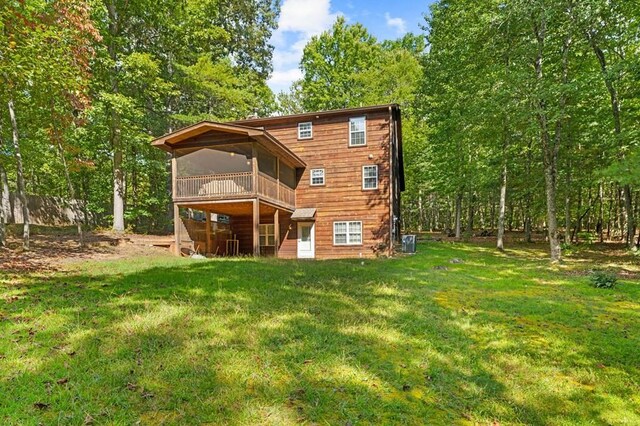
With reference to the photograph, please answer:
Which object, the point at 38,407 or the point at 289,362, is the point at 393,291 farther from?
the point at 38,407

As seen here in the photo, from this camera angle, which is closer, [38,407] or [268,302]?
[38,407]

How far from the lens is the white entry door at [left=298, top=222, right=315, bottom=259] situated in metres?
18.7

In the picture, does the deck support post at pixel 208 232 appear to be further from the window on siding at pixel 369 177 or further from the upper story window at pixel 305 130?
the window on siding at pixel 369 177

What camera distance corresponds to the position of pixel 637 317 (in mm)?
6602

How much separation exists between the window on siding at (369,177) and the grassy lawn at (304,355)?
1044 cm

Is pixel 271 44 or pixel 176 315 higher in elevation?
pixel 271 44

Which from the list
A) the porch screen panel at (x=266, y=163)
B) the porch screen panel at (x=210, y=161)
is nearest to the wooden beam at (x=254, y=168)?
the porch screen panel at (x=266, y=163)

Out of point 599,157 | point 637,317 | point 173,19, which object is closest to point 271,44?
point 173,19

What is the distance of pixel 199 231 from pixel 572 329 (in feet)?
50.9

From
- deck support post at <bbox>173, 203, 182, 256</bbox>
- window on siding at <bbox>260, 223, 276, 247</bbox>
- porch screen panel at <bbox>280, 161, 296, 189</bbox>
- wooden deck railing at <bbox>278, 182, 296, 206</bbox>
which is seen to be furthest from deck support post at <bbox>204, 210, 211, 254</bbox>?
porch screen panel at <bbox>280, 161, 296, 189</bbox>

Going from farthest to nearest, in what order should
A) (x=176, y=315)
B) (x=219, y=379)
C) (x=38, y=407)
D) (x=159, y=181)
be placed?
1. (x=159, y=181)
2. (x=176, y=315)
3. (x=219, y=379)
4. (x=38, y=407)

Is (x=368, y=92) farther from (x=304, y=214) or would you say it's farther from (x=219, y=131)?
(x=219, y=131)

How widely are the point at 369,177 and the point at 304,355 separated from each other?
14.5m

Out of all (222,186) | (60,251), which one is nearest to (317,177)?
(222,186)
